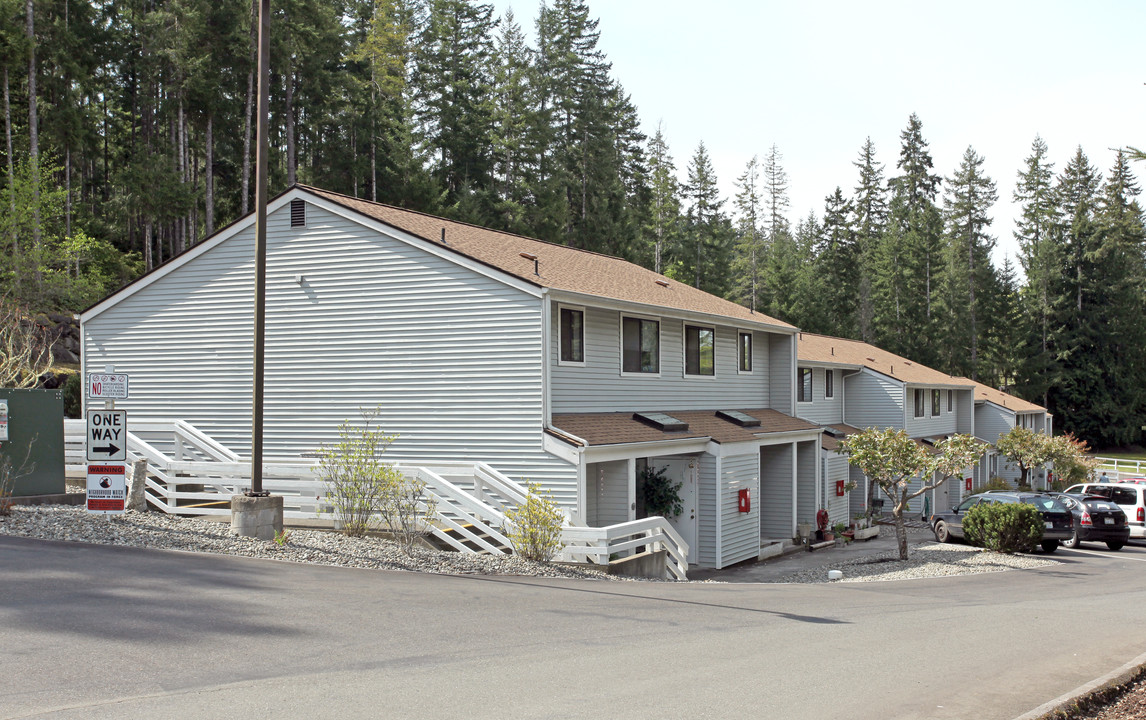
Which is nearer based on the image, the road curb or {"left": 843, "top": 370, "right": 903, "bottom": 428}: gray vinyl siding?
the road curb

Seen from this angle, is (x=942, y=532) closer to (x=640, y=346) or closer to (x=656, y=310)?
(x=640, y=346)

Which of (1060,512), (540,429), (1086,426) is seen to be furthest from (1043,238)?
(540,429)

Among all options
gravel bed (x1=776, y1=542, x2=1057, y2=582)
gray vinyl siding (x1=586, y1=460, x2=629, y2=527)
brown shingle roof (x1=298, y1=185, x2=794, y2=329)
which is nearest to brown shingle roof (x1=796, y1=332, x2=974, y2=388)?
brown shingle roof (x1=298, y1=185, x2=794, y2=329)

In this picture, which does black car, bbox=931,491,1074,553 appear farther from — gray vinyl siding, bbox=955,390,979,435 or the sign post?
gray vinyl siding, bbox=955,390,979,435

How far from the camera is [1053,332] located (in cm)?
7588

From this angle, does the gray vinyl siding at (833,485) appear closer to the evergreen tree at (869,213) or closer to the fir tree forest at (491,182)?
the fir tree forest at (491,182)

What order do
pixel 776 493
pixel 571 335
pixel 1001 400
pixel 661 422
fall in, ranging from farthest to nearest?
pixel 1001 400, pixel 776 493, pixel 661 422, pixel 571 335

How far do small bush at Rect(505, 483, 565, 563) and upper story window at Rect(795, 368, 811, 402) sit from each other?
2125 centimetres

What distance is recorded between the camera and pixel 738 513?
23.9 meters

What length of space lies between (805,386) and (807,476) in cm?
689

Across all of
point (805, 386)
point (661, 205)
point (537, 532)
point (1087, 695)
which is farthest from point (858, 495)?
point (661, 205)

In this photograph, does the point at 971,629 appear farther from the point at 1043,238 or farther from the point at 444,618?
the point at 1043,238

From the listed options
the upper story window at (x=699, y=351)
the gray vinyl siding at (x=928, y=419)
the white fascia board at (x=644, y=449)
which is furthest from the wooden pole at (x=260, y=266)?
the gray vinyl siding at (x=928, y=419)

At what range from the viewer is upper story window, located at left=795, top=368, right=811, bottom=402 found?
35.5 metres
